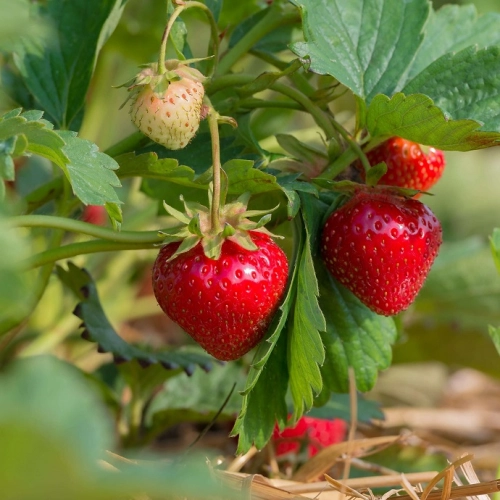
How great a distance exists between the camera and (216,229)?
0.69 meters

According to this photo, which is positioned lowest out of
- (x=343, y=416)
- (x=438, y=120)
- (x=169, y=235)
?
(x=343, y=416)

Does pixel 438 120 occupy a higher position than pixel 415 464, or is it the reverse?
pixel 438 120

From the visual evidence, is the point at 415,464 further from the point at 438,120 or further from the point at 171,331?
the point at 171,331

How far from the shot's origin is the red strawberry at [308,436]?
1050mm

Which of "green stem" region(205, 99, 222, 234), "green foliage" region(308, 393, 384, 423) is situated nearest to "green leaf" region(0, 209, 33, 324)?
"green stem" region(205, 99, 222, 234)

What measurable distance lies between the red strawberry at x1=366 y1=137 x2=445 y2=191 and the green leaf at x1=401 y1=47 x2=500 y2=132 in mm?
101

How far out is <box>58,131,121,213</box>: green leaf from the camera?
615 millimetres

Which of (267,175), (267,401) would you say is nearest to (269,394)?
(267,401)

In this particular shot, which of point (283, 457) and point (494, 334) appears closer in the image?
point (494, 334)

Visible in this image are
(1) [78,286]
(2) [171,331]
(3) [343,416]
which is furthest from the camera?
(2) [171,331]

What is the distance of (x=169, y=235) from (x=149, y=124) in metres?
0.10

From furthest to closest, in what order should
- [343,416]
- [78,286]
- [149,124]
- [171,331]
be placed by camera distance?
[171,331]
[343,416]
[78,286]
[149,124]

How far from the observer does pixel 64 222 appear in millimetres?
689

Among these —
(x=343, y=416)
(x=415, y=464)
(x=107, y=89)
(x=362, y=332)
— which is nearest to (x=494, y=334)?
(x=362, y=332)
